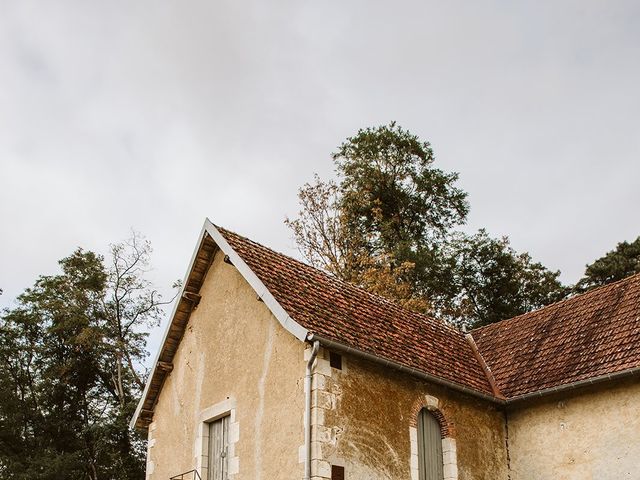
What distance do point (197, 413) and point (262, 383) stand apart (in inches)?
81.0

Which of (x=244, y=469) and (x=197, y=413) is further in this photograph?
(x=197, y=413)

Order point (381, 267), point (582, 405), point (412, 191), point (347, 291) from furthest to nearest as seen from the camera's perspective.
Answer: point (412, 191)
point (381, 267)
point (347, 291)
point (582, 405)

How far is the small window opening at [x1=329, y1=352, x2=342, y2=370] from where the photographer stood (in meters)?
11.3

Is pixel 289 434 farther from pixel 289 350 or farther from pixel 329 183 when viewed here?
pixel 329 183

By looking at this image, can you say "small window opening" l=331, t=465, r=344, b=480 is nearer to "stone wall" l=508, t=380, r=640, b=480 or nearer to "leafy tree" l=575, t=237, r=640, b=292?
"stone wall" l=508, t=380, r=640, b=480

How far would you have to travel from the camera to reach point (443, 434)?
1267 cm

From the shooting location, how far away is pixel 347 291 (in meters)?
14.4

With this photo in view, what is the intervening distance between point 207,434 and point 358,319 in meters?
3.40

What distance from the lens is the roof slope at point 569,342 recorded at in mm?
12805

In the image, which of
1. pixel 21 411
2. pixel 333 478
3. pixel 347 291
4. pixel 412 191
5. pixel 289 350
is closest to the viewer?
pixel 333 478

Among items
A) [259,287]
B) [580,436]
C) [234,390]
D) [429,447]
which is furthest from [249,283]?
[580,436]

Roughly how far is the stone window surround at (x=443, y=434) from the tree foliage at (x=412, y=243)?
45.0 feet

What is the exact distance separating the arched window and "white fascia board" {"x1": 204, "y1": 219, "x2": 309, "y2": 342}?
284 centimetres

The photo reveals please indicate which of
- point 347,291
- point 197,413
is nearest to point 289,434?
point 197,413
